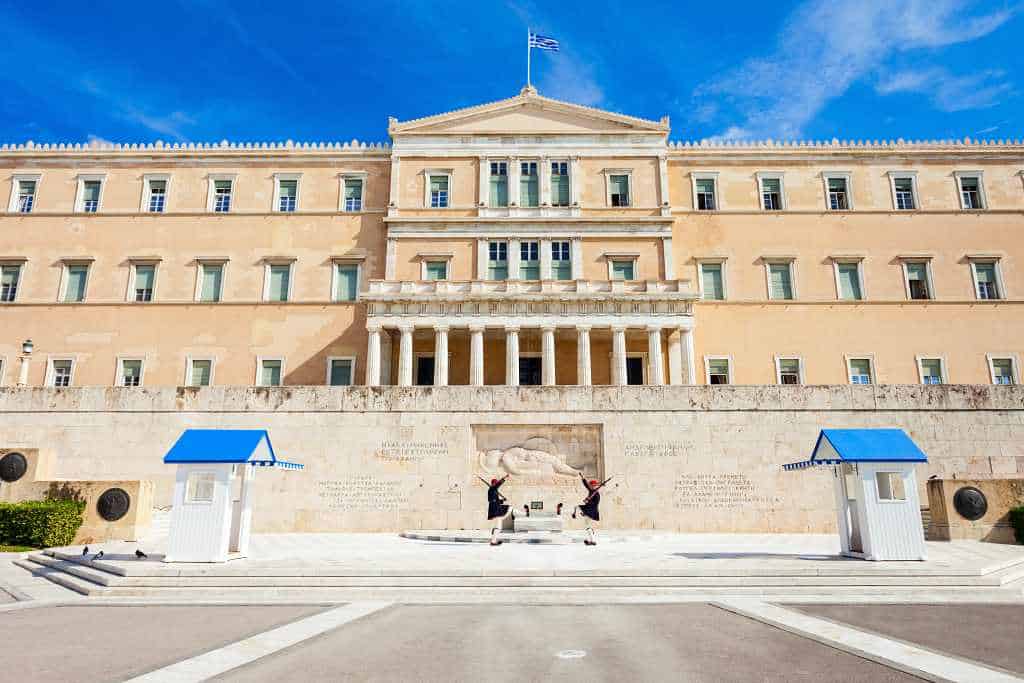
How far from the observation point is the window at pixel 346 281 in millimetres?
38750

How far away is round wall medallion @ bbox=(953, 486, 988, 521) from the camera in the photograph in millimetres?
17484

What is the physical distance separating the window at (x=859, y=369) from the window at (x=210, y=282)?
36.6 metres

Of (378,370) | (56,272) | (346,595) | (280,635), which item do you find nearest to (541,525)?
(346,595)

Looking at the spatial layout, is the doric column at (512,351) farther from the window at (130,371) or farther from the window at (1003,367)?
the window at (1003,367)

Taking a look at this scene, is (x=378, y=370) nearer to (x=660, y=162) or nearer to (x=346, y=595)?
(x=660, y=162)

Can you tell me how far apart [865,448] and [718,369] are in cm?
2450

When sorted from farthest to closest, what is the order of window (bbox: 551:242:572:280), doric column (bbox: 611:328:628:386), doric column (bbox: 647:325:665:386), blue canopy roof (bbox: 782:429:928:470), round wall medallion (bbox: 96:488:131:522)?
window (bbox: 551:242:572:280), doric column (bbox: 647:325:665:386), doric column (bbox: 611:328:628:386), round wall medallion (bbox: 96:488:131:522), blue canopy roof (bbox: 782:429:928:470)

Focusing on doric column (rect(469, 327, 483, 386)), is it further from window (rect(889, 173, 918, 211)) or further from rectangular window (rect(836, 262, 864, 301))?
window (rect(889, 173, 918, 211))

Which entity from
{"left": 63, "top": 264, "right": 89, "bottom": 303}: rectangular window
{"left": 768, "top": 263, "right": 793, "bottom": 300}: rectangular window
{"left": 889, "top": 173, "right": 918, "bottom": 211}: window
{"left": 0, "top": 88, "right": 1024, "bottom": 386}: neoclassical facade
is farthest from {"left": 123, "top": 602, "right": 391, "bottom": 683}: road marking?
{"left": 889, "top": 173, "right": 918, "bottom": 211}: window

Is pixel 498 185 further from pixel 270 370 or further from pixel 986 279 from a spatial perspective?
pixel 986 279

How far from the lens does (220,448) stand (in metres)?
13.7

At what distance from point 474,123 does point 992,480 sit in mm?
32791

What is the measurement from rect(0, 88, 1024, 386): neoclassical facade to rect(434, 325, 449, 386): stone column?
205 millimetres

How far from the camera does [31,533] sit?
55.6 feet
